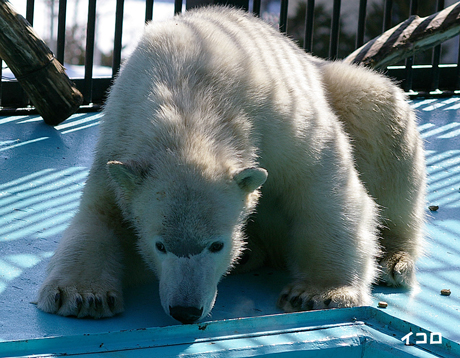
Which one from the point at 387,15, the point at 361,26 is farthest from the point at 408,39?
the point at 387,15

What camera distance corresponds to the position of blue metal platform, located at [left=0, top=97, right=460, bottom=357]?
96.1 inches

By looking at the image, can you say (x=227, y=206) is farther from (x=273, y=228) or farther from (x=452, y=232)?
(x=452, y=232)

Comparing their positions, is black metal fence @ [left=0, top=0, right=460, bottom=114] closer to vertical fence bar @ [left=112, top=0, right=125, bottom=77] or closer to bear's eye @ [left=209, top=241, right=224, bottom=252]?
Result: vertical fence bar @ [left=112, top=0, right=125, bottom=77]

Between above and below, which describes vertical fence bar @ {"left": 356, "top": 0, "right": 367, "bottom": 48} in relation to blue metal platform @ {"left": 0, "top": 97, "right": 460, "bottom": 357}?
above

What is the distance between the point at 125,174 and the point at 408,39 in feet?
13.6

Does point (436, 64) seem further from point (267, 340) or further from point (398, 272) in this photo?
point (267, 340)

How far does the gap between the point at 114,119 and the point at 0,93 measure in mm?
3658

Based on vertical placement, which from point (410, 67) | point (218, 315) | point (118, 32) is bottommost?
point (218, 315)

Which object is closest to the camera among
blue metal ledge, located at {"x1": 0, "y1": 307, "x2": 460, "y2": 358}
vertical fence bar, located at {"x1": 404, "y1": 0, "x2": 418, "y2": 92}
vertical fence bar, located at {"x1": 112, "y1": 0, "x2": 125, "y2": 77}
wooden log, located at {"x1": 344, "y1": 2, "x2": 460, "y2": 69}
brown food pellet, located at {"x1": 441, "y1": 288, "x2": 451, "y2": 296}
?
blue metal ledge, located at {"x1": 0, "y1": 307, "x2": 460, "y2": 358}

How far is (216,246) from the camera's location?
2.65 metres

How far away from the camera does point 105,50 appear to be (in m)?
15.7

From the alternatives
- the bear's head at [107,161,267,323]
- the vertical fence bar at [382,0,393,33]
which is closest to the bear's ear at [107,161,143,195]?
the bear's head at [107,161,267,323]

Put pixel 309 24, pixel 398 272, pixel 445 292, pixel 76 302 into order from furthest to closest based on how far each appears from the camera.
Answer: pixel 309 24, pixel 398 272, pixel 445 292, pixel 76 302

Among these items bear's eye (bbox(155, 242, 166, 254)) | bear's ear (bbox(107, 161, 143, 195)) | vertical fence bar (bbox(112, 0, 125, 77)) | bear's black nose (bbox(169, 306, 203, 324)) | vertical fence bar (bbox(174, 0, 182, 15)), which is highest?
vertical fence bar (bbox(174, 0, 182, 15))
